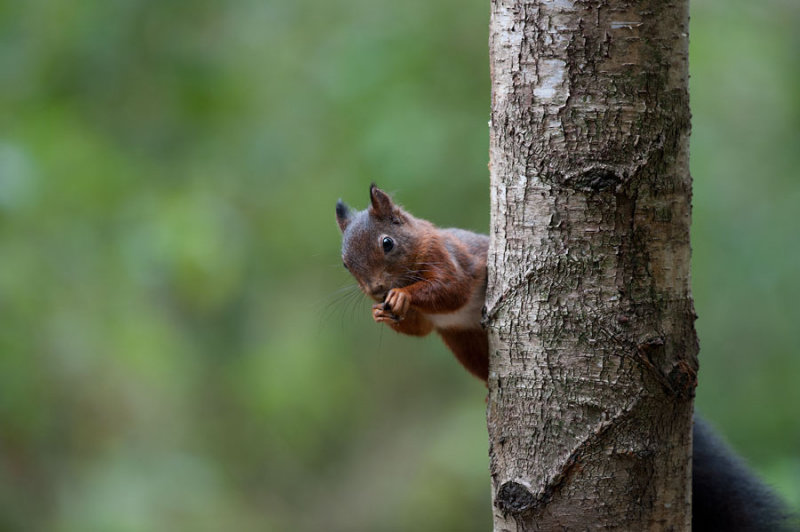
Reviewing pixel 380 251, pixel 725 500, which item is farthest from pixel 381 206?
pixel 725 500

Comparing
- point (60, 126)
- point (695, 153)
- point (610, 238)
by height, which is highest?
point (695, 153)

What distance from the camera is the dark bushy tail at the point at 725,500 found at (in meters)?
1.77

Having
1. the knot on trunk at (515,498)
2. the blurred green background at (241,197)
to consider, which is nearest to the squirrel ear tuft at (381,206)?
the knot on trunk at (515,498)

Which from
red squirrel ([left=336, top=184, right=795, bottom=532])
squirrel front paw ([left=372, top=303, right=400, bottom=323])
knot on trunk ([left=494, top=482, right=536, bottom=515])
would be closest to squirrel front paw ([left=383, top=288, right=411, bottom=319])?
squirrel front paw ([left=372, top=303, right=400, bottom=323])

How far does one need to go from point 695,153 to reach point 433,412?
245 centimetres

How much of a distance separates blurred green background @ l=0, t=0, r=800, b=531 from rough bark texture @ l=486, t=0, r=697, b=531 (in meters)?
1.52

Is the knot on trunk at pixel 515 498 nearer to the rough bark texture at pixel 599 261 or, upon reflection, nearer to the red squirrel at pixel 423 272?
the rough bark texture at pixel 599 261

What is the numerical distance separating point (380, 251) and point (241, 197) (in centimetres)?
224

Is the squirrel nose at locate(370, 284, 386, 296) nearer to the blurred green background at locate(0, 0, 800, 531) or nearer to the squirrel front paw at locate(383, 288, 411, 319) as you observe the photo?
the squirrel front paw at locate(383, 288, 411, 319)

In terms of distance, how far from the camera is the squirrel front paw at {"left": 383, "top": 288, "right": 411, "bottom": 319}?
1.50m

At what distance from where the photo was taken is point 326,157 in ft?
12.2

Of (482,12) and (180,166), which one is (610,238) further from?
(180,166)

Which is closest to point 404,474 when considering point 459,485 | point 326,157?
point 459,485

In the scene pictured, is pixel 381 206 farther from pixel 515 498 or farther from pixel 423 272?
pixel 515 498
